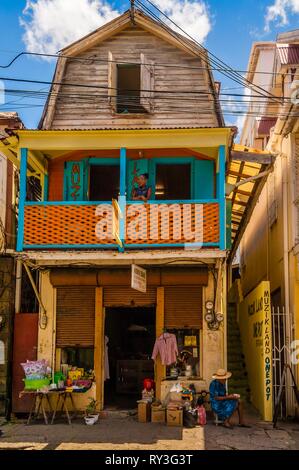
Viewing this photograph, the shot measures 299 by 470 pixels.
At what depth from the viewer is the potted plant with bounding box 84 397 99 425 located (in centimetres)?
1253

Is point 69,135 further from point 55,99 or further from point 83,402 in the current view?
point 83,402

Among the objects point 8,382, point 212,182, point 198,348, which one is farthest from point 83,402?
point 212,182

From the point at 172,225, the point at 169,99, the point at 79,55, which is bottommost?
the point at 172,225

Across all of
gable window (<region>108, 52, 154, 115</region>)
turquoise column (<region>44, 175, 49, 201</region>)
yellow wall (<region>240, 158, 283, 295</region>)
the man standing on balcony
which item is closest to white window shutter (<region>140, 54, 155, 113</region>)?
gable window (<region>108, 52, 154, 115</region>)

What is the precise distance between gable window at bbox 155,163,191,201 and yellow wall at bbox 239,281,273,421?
3021 mm

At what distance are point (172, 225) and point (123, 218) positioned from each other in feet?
3.50

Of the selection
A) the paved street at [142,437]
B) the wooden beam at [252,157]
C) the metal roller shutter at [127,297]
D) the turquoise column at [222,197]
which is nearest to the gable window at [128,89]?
the wooden beam at [252,157]

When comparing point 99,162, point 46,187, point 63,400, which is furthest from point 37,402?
point 99,162

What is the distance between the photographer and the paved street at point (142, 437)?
10406 millimetres

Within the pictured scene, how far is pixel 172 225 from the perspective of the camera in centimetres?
1266

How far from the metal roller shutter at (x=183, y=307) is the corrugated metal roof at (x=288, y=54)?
6319 mm

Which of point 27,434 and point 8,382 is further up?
point 8,382

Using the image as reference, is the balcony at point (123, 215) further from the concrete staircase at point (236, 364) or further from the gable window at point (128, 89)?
the concrete staircase at point (236, 364)

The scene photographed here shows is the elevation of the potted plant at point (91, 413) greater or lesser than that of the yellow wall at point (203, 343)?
lesser
